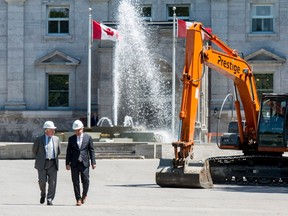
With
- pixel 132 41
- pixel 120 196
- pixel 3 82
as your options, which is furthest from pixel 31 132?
pixel 120 196

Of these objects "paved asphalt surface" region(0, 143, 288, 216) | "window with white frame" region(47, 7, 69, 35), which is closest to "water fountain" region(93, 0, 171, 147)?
"window with white frame" region(47, 7, 69, 35)

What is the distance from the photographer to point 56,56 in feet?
182

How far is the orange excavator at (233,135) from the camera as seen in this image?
1097 inches

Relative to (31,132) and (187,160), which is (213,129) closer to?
(31,132)

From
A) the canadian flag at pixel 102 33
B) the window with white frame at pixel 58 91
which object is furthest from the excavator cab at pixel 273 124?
the window with white frame at pixel 58 91

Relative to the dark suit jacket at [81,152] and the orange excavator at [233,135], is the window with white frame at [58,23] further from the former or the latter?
the dark suit jacket at [81,152]

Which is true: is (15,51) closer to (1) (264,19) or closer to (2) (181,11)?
(2) (181,11)

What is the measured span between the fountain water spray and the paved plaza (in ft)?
57.6

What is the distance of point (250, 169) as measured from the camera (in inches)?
1214

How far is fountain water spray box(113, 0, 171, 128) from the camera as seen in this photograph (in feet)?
170

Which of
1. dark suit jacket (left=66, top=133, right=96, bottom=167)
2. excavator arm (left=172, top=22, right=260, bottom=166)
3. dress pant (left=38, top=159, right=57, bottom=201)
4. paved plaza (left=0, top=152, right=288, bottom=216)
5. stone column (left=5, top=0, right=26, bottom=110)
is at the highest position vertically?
stone column (left=5, top=0, right=26, bottom=110)

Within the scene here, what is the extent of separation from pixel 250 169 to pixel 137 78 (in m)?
21.8

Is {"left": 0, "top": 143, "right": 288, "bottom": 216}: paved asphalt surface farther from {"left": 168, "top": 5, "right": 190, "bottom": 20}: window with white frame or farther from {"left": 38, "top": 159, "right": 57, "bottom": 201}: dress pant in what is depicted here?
{"left": 168, "top": 5, "right": 190, "bottom": 20}: window with white frame

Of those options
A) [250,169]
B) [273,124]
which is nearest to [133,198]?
[250,169]
